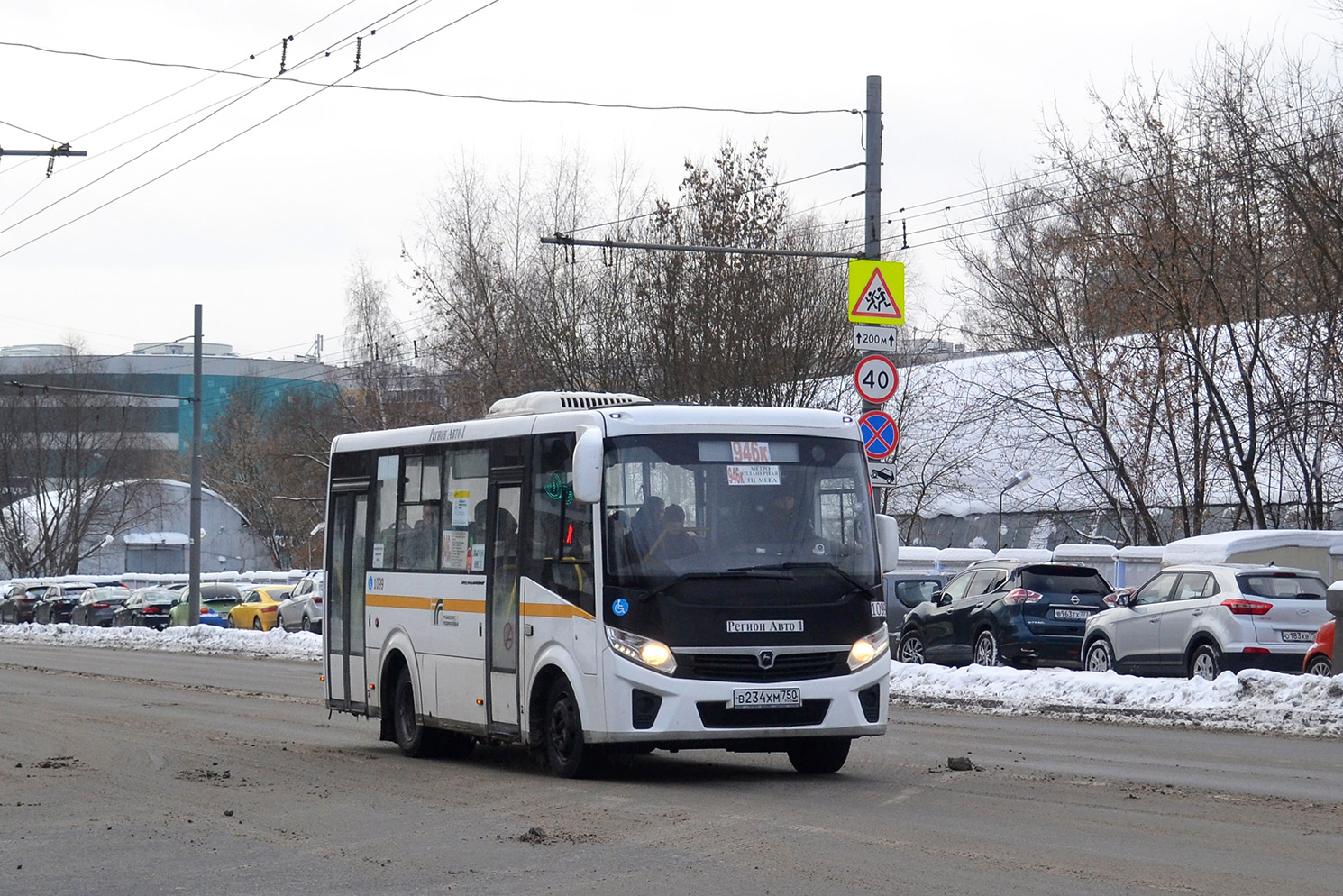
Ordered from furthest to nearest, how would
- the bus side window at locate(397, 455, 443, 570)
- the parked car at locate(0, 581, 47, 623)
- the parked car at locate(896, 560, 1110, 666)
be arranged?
the parked car at locate(0, 581, 47, 623) < the parked car at locate(896, 560, 1110, 666) < the bus side window at locate(397, 455, 443, 570)

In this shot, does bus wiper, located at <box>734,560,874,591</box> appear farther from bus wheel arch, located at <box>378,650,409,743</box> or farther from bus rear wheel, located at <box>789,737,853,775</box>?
bus wheel arch, located at <box>378,650,409,743</box>

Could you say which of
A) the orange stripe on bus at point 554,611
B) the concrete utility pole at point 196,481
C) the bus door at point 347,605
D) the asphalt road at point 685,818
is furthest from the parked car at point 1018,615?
the concrete utility pole at point 196,481

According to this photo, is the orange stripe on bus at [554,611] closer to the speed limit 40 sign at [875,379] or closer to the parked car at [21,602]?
the speed limit 40 sign at [875,379]

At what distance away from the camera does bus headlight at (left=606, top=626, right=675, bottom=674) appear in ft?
39.1

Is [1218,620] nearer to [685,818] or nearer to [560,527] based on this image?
[560,527]

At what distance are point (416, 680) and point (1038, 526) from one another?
30.2m

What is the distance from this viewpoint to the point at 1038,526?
43.0 metres

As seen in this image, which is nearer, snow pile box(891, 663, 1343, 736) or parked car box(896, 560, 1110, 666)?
snow pile box(891, 663, 1343, 736)

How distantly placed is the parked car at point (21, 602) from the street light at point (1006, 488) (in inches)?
1370

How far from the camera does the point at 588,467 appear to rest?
12.1 meters

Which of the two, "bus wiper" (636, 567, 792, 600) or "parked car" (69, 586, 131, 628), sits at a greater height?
"bus wiper" (636, 567, 792, 600)

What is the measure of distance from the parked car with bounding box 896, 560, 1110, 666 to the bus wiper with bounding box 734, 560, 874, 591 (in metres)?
13.5

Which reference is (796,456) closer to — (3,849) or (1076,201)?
(3,849)

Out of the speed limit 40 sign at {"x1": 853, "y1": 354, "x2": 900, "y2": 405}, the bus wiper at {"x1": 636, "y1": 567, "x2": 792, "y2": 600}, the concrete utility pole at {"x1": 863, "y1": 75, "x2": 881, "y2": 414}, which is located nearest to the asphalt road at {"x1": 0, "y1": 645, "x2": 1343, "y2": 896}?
the bus wiper at {"x1": 636, "y1": 567, "x2": 792, "y2": 600}
